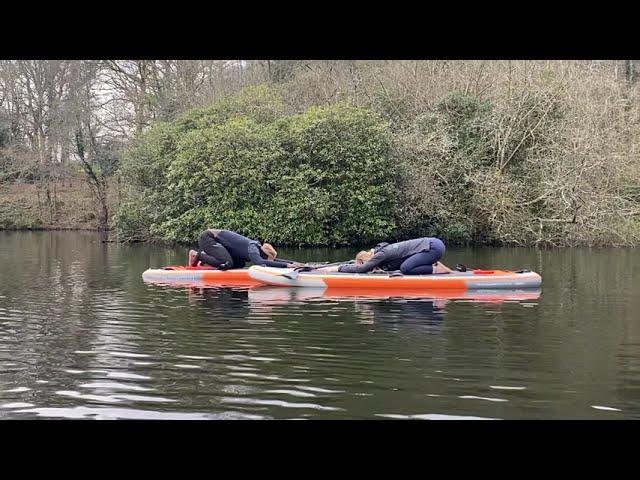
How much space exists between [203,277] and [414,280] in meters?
4.46

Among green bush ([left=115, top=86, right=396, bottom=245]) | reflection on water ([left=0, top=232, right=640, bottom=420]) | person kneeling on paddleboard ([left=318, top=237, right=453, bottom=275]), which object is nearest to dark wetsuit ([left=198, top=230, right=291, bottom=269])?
reflection on water ([left=0, top=232, right=640, bottom=420])

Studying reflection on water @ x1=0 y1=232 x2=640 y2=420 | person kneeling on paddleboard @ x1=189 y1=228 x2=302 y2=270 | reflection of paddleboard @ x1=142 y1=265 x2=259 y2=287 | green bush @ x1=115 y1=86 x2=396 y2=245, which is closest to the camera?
reflection on water @ x1=0 y1=232 x2=640 y2=420

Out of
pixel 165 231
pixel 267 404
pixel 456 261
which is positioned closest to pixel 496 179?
pixel 456 261

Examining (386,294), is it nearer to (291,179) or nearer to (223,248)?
(223,248)

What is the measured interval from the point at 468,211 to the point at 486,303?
14.6 meters

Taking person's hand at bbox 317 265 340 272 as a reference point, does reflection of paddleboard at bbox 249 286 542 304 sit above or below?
below

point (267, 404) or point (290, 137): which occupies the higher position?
point (290, 137)

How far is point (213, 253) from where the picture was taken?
1634 cm

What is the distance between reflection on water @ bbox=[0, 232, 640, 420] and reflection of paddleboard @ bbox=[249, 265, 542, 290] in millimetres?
189

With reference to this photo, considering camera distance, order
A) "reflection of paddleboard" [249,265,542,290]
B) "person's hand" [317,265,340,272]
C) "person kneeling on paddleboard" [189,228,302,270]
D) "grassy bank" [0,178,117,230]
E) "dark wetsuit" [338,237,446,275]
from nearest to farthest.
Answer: "reflection of paddleboard" [249,265,542,290] < "dark wetsuit" [338,237,446,275] < "person's hand" [317,265,340,272] < "person kneeling on paddleboard" [189,228,302,270] < "grassy bank" [0,178,117,230]

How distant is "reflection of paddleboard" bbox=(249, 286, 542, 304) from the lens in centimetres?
1354

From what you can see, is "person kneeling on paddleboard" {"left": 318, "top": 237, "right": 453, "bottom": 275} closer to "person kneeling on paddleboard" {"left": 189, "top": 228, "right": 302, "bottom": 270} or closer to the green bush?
"person kneeling on paddleboard" {"left": 189, "top": 228, "right": 302, "bottom": 270}

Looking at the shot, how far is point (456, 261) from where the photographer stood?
20.2 metres
